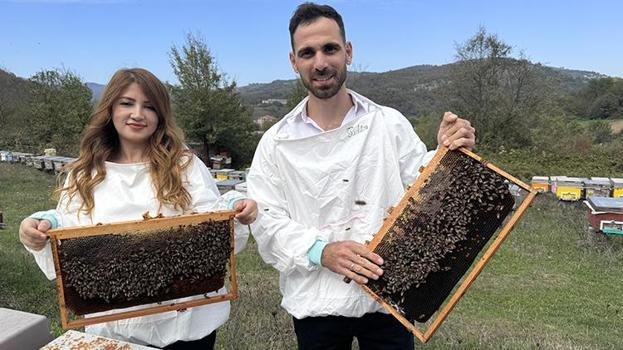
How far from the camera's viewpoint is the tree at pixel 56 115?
1389 inches

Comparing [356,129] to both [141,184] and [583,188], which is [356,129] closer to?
[141,184]

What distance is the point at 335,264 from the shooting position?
8.43 feet

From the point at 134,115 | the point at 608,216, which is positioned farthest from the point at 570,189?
the point at 134,115

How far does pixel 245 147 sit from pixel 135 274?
1253 inches

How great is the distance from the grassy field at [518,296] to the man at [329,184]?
74.2 inches

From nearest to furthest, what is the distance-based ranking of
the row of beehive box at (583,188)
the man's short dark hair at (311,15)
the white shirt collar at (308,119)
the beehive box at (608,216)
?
the man's short dark hair at (311,15)
the white shirt collar at (308,119)
the beehive box at (608,216)
the row of beehive box at (583,188)

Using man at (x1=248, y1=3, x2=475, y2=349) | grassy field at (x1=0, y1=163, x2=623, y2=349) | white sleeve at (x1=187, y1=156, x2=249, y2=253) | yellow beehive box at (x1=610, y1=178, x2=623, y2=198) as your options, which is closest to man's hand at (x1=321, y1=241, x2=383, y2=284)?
man at (x1=248, y1=3, x2=475, y2=349)

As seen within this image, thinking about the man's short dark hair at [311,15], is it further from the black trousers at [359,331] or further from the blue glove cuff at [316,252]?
the black trousers at [359,331]

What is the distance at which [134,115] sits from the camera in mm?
2740

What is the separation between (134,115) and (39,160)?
90.3 feet

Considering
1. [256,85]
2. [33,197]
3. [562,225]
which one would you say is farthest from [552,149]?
[256,85]

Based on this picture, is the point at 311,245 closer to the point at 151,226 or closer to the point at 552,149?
the point at 151,226

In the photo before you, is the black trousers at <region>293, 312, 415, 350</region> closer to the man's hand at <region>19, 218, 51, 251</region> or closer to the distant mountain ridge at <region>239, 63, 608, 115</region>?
the man's hand at <region>19, 218, 51, 251</region>

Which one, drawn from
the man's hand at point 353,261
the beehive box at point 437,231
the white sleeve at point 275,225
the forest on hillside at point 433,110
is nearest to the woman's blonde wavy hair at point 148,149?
the white sleeve at point 275,225
